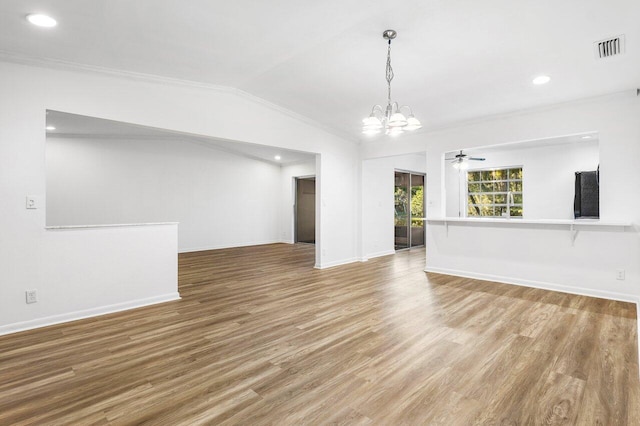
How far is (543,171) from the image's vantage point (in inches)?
286

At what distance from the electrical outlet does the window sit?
8.51 metres

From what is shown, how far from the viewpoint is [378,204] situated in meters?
7.64

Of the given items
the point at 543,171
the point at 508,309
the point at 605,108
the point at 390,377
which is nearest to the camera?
the point at 390,377

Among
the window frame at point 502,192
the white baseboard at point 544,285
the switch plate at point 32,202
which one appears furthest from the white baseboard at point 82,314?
the window frame at point 502,192

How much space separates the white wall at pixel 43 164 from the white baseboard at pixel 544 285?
4084 mm

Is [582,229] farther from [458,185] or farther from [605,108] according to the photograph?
[458,185]

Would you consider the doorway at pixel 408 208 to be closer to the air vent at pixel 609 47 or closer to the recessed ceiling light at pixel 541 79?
the recessed ceiling light at pixel 541 79

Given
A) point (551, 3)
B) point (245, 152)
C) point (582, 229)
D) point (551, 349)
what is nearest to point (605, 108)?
point (582, 229)

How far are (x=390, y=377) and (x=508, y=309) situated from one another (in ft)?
7.21

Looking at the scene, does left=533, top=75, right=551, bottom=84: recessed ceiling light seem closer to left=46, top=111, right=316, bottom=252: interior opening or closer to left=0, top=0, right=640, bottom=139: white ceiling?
left=0, top=0, right=640, bottom=139: white ceiling

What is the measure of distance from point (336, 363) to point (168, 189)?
23.4 ft

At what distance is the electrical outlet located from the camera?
3.21m

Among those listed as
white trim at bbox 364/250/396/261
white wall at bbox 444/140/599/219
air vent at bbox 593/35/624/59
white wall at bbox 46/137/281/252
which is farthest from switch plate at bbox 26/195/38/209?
white wall at bbox 444/140/599/219

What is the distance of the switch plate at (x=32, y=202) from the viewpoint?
321 centimetres
